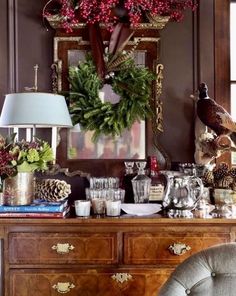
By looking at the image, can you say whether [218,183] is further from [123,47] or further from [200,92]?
[123,47]

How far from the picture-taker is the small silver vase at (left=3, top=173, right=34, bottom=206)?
209 cm

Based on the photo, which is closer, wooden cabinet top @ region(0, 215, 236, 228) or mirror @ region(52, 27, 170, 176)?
wooden cabinet top @ region(0, 215, 236, 228)

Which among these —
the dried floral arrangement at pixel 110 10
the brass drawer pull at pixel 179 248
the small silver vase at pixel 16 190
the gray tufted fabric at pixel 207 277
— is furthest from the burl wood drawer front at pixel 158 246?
the dried floral arrangement at pixel 110 10

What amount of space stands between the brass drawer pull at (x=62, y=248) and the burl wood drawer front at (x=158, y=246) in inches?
10.1

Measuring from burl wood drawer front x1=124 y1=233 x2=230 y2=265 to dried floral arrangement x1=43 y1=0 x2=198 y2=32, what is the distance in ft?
3.86

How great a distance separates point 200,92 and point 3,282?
1.41m

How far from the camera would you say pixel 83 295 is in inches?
79.3

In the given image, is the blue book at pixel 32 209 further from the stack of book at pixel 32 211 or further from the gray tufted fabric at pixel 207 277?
the gray tufted fabric at pixel 207 277

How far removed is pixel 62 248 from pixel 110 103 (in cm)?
87

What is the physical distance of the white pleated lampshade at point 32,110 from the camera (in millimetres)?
2121

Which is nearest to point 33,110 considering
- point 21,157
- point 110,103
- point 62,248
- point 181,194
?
point 21,157

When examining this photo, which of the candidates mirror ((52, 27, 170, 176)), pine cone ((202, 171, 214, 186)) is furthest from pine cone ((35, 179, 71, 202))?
pine cone ((202, 171, 214, 186))

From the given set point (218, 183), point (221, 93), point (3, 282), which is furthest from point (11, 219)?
point (221, 93)

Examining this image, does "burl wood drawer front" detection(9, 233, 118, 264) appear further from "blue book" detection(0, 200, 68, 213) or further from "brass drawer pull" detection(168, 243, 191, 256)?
"brass drawer pull" detection(168, 243, 191, 256)
